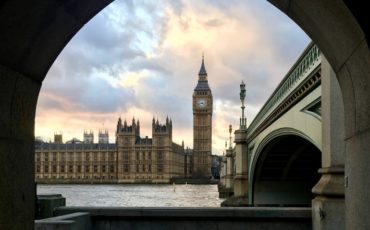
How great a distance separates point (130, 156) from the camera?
6969 inches

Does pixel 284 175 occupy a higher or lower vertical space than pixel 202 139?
lower

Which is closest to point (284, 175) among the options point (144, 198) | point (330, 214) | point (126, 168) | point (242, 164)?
point (242, 164)

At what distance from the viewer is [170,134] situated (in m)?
179

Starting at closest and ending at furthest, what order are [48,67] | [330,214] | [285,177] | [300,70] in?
[48,67], [330,214], [300,70], [285,177]

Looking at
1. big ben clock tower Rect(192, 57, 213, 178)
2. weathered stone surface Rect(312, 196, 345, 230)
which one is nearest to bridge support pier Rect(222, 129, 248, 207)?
weathered stone surface Rect(312, 196, 345, 230)

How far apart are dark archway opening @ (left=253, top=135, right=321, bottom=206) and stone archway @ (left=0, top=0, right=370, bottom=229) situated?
89.2 feet

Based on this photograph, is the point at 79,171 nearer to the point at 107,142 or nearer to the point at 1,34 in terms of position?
the point at 107,142

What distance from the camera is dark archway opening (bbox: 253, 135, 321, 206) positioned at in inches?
1270

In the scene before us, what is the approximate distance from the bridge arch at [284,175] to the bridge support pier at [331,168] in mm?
22318

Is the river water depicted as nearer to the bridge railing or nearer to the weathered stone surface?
the bridge railing

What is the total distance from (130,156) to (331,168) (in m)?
171

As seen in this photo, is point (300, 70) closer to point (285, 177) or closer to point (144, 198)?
point (285, 177)

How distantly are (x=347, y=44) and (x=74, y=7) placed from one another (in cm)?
189

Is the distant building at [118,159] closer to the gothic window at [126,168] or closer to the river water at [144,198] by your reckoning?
the gothic window at [126,168]
